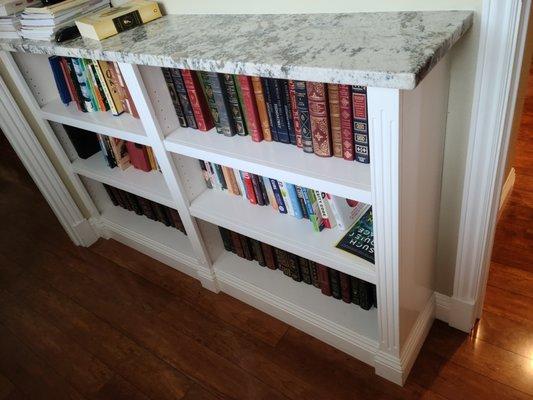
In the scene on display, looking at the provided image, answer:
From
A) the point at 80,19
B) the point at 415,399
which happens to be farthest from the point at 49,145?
the point at 415,399

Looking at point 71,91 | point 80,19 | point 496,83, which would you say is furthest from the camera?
point 71,91

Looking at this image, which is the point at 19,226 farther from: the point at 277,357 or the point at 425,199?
the point at 425,199

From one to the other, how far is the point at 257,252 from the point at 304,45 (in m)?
0.89

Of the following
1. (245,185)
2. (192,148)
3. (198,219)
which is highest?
(192,148)

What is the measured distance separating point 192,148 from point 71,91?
75 cm

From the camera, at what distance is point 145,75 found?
1239 mm

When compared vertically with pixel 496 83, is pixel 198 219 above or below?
below

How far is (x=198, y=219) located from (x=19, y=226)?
1.42m

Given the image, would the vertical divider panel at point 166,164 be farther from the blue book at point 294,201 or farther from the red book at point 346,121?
the red book at point 346,121

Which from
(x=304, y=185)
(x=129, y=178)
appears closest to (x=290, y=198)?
(x=304, y=185)

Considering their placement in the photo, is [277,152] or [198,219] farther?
[198,219]

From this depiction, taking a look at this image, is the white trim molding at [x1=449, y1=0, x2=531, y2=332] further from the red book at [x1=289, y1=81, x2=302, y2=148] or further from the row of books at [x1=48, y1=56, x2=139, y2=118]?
the row of books at [x1=48, y1=56, x2=139, y2=118]

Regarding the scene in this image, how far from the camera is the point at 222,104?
1.21 m

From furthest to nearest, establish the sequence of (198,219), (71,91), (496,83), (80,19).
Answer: (71,91) → (198,219) → (80,19) → (496,83)
